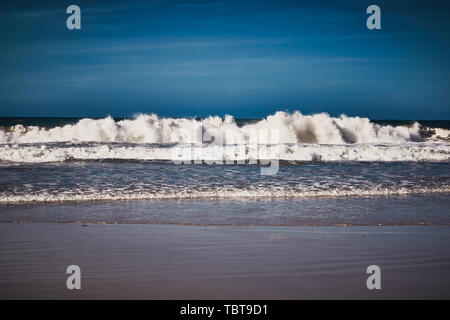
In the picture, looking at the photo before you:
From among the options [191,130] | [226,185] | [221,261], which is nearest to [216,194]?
[226,185]

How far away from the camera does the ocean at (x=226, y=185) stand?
769 centimetres

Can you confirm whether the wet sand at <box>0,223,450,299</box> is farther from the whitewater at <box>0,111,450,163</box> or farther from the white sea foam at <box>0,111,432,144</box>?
the white sea foam at <box>0,111,432,144</box>

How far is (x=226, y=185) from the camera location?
10.3m

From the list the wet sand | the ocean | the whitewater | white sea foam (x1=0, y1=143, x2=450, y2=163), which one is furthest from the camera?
the whitewater

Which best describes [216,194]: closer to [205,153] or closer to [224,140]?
[205,153]

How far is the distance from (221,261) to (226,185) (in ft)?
17.2

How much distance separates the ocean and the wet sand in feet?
2.56

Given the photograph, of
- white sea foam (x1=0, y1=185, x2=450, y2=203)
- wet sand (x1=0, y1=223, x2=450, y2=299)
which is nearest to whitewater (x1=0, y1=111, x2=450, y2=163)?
white sea foam (x1=0, y1=185, x2=450, y2=203)

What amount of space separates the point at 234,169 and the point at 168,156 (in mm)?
3933

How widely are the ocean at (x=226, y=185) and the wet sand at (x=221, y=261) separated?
0.78 meters

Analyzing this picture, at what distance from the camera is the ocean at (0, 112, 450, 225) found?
769cm

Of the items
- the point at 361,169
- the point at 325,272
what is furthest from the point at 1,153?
the point at 325,272

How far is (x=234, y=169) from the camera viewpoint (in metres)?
13.0

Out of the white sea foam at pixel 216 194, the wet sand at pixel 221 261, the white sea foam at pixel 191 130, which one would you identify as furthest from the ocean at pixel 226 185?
the white sea foam at pixel 191 130
